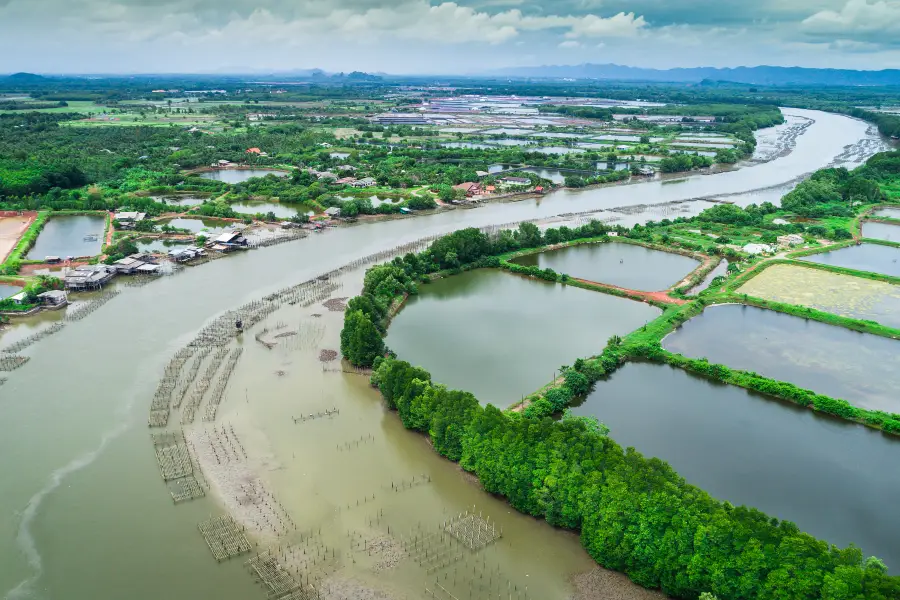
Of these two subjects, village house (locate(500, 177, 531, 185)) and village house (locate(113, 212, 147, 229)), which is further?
village house (locate(500, 177, 531, 185))

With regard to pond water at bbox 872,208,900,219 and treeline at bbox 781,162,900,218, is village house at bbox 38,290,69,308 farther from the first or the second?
pond water at bbox 872,208,900,219

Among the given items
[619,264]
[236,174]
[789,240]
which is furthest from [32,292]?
[789,240]

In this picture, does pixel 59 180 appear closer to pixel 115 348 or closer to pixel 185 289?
pixel 185 289

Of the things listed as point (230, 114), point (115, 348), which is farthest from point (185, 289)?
point (230, 114)

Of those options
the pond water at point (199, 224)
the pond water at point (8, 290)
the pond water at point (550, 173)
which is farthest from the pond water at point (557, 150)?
the pond water at point (8, 290)

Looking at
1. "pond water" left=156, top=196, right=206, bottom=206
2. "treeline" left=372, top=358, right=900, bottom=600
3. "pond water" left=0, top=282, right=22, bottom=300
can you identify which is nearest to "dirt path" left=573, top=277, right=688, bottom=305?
"treeline" left=372, top=358, right=900, bottom=600

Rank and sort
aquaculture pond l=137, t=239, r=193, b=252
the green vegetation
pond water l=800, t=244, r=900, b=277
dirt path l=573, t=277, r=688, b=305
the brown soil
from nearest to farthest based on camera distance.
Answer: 1. the brown soil
2. the green vegetation
3. dirt path l=573, t=277, r=688, b=305
4. pond water l=800, t=244, r=900, b=277
5. aquaculture pond l=137, t=239, r=193, b=252

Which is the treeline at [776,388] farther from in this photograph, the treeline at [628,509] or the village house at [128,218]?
the village house at [128,218]
